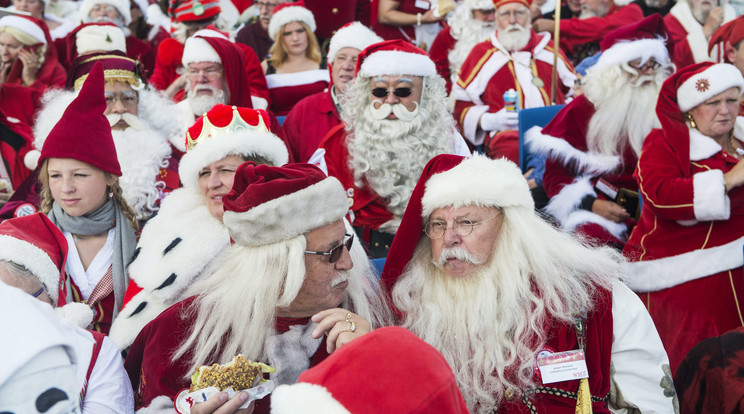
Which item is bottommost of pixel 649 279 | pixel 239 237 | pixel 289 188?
pixel 649 279

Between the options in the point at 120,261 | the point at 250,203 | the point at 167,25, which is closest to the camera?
the point at 250,203

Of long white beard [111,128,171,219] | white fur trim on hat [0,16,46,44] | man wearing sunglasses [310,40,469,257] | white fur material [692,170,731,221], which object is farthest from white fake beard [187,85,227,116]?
white fur material [692,170,731,221]

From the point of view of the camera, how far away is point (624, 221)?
5297 mm

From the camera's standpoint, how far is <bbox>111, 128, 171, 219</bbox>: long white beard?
17.0 feet

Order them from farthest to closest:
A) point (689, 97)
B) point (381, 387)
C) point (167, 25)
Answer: point (167, 25) → point (689, 97) → point (381, 387)

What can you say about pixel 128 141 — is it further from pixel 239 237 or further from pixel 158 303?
pixel 239 237

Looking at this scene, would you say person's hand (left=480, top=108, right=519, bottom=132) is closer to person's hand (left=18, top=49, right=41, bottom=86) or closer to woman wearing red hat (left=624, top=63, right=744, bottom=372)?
woman wearing red hat (left=624, top=63, right=744, bottom=372)

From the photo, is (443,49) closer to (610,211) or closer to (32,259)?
(610,211)

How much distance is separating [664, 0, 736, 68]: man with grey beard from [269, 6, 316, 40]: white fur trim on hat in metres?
3.58

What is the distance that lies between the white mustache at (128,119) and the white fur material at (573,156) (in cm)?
292

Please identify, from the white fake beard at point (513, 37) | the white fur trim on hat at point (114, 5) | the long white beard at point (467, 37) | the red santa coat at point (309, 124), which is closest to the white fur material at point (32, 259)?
the red santa coat at point (309, 124)

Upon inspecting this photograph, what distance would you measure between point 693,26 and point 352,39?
3816 millimetres

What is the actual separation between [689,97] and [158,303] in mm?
3230

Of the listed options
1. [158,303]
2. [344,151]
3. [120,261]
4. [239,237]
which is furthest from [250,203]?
[344,151]
